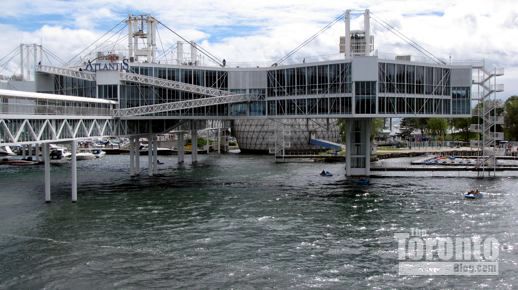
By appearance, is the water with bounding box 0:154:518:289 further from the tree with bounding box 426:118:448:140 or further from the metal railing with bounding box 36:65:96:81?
the tree with bounding box 426:118:448:140

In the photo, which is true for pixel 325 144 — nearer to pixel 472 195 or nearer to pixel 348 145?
pixel 348 145

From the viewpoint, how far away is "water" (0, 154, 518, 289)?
38594mm

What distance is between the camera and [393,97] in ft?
293

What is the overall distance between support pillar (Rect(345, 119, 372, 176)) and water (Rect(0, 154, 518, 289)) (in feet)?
15.8

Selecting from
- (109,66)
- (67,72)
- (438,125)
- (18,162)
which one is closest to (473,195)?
(109,66)

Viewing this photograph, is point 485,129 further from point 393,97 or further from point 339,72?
point 339,72

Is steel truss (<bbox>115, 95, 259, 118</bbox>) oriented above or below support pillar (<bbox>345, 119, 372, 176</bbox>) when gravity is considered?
above

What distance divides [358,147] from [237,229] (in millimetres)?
47452

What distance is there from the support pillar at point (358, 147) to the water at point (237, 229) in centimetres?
483

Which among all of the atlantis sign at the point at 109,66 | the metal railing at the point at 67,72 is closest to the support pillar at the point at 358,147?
the atlantis sign at the point at 109,66

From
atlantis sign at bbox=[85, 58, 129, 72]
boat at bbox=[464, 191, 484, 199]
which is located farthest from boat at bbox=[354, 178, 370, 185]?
atlantis sign at bbox=[85, 58, 129, 72]

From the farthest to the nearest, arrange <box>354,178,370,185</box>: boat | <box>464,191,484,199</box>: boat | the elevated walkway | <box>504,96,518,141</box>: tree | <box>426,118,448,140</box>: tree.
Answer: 1. <box>426,118,448,140</box>: tree
2. <box>504,96,518,141</box>: tree
3. the elevated walkway
4. <box>354,178,370,185</box>: boat
5. <box>464,191,484,199</box>: boat

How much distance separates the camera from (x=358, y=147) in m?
96.2

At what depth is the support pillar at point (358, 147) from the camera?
94562mm
